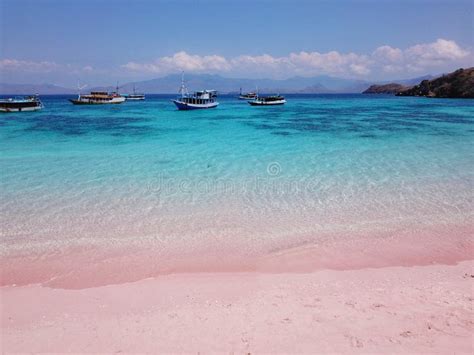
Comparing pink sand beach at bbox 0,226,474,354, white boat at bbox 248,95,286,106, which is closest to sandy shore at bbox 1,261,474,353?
pink sand beach at bbox 0,226,474,354

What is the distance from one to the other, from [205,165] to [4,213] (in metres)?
8.87

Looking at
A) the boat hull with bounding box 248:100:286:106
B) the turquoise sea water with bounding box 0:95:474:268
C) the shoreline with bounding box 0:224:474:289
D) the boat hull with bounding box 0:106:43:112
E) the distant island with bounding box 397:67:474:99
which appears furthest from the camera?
the distant island with bounding box 397:67:474:99

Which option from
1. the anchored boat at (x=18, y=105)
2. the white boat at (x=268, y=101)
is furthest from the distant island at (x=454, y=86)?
the anchored boat at (x=18, y=105)

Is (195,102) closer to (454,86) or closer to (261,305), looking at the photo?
(261,305)

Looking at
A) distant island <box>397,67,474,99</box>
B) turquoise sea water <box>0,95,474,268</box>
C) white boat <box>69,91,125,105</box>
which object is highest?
distant island <box>397,67,474,99</box>

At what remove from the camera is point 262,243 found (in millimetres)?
8672

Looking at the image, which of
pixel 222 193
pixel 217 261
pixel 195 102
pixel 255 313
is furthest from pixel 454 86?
pixel 255 313

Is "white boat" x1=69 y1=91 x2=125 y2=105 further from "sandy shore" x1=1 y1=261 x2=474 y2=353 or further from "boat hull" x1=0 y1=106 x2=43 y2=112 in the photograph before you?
"sandy shore" x1=1 y1=261 x2=474 y2=353

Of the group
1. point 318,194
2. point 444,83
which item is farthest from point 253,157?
point 444,83

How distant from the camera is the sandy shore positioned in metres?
4.83

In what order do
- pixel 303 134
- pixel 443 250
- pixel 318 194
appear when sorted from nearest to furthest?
pixel 443 250
pixel 318 194
pixel 303 134

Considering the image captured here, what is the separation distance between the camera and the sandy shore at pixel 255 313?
4828mm

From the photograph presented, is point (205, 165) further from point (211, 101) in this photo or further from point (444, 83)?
point (444, 83)

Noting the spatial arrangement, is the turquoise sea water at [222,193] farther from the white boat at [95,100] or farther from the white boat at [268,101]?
the white boat at [95,100]
